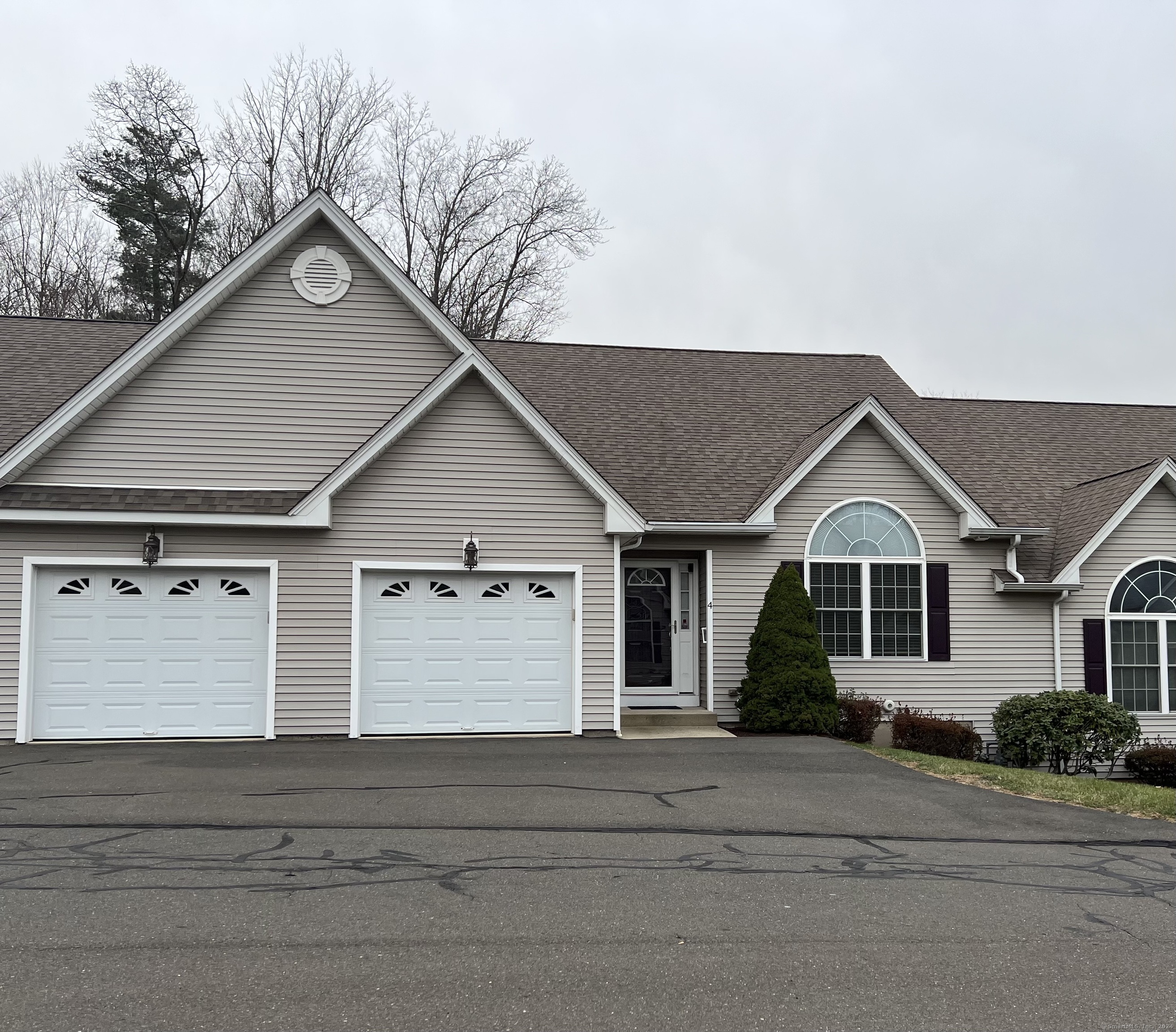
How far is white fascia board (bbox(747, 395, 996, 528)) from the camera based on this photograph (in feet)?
50.3

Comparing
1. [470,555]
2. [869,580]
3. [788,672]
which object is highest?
[470,555]

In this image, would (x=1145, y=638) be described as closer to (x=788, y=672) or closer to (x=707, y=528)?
(x=788, y=672)

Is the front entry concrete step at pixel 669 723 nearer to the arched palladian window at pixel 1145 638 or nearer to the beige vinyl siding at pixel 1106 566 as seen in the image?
the beige vinyl siding at pixel 1106 566

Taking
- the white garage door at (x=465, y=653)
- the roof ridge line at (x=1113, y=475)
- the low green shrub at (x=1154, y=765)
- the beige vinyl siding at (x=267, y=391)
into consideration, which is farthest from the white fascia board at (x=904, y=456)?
the beige vinyl siding at (x=267, y=391)

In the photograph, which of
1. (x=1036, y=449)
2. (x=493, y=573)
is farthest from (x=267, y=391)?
(x=1036, y=449)

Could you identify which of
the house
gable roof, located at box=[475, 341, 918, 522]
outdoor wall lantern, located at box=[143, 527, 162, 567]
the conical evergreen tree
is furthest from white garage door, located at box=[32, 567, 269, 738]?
the conical evergreen tree

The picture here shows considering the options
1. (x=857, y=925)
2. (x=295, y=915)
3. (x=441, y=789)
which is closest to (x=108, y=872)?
(x=295, y=915)

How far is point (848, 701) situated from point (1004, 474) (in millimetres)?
5741

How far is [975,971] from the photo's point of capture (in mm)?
5289

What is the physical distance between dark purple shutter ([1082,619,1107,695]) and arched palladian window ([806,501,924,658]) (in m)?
2.49

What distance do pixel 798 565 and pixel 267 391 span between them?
783 centimetres

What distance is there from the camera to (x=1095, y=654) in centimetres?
1573

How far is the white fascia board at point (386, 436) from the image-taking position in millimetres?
13039

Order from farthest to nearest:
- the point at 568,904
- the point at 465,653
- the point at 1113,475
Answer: the point at 1113,475
the point at 465,653
the point at 568,904
